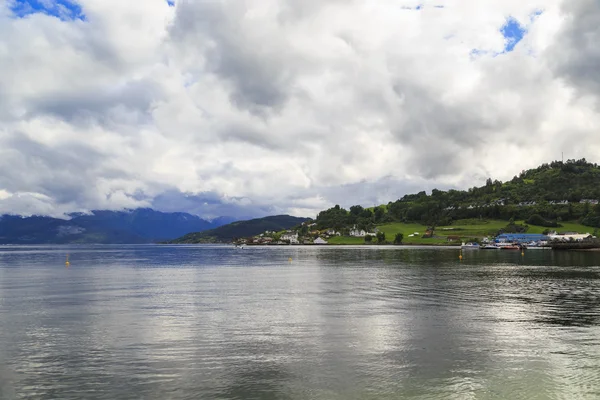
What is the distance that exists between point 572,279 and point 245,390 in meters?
69.3

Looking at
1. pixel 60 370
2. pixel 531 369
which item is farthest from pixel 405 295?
pixel 60 370

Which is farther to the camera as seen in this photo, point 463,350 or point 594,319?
point 594,319

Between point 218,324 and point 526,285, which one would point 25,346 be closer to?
Answer: point 218,324

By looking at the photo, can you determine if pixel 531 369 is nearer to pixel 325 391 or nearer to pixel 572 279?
pixel 325 391

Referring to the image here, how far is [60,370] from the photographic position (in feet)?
84.5

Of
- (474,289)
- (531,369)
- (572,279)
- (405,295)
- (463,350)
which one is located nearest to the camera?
(531,369)

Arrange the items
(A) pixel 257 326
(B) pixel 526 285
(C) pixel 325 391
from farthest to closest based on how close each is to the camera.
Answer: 1. (B) pixel 526 285
2. (A) pixel 257 326
3. (C) pixel 325 391

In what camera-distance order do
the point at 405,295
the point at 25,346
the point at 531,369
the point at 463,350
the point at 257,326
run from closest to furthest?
the point at 531,369 → the point at 463,350 → the point at 25,346 → the point at 257,326 → the point at 405,295

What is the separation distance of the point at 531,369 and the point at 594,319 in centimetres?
1851

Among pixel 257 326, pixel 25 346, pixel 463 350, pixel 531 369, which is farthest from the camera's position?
pixel 257 326

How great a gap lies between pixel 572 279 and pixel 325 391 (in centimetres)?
6703

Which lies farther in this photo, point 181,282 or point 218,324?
point 181,282

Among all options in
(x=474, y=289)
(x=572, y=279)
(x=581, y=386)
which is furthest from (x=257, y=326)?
(x=572, y=279)

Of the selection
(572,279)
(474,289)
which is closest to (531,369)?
(474,289)
